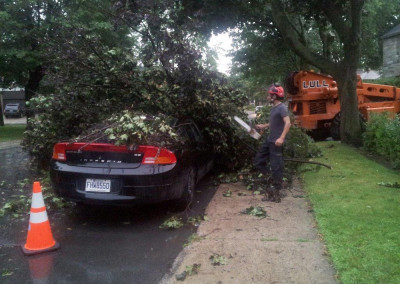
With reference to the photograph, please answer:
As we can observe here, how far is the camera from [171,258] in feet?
14.2

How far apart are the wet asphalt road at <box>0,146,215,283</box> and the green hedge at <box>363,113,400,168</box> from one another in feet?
13.5

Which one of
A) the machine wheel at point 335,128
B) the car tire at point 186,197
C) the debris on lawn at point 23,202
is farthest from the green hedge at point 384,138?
the debris on lawn at point 23,202

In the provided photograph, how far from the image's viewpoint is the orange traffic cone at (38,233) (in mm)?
4535

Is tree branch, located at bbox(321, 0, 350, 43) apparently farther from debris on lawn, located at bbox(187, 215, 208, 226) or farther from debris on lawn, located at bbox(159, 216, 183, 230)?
debris on lawn, located at bbox(159, 216, 183, 230)

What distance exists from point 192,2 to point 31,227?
9.04m

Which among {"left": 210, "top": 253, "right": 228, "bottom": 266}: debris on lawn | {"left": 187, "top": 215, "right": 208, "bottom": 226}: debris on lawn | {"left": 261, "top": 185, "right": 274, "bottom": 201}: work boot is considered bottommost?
{"left": 210, "top": 253, "right": 228, "bottom": 266}: debris on lawn

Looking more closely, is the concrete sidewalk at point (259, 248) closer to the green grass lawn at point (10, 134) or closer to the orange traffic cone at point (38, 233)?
the orange traffic cone at point (38, 233)

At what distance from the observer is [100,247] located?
470 cm

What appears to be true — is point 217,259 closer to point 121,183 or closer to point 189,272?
point 189,272

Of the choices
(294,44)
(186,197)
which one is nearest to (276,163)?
(186,197)

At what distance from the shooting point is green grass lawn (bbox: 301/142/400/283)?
3.73m

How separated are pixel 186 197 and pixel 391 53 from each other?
37472mm

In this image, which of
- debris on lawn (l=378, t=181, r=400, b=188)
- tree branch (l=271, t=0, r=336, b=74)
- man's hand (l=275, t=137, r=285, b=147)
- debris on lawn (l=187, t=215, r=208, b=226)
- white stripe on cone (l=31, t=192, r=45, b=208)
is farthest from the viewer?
tree branch (l=271, t=0, r=336, b=74)

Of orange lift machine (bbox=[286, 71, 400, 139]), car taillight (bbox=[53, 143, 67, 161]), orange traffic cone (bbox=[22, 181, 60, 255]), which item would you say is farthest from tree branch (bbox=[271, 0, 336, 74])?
orange traffic cone (bbox=[22, 181, 60, 255])
